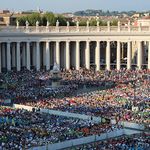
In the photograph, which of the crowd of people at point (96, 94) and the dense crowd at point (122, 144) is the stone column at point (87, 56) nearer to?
the crowd of people at point (96, 94)

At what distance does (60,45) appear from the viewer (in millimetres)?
105750

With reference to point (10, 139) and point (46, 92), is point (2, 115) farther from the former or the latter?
point (46, 92)

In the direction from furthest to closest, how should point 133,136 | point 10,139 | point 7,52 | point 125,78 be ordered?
1. point 7,52
2. point 125,78
3. point 133,136
4. point 10,139

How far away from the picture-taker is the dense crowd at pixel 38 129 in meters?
44.3

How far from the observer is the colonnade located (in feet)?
329

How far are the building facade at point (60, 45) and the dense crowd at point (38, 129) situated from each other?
44.2 metres

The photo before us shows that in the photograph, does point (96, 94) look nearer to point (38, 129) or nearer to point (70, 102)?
point (70, 102)

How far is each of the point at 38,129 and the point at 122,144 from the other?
8.05 meters

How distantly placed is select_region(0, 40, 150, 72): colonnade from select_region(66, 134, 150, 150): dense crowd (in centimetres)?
5489

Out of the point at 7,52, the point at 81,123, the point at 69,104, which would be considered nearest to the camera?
the point at 81,123

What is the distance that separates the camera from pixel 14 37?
9912cm

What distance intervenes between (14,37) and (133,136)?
2120 inches

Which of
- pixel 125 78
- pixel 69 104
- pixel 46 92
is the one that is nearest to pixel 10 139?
pixel 69 104

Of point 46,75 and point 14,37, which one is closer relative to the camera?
point 46,75
